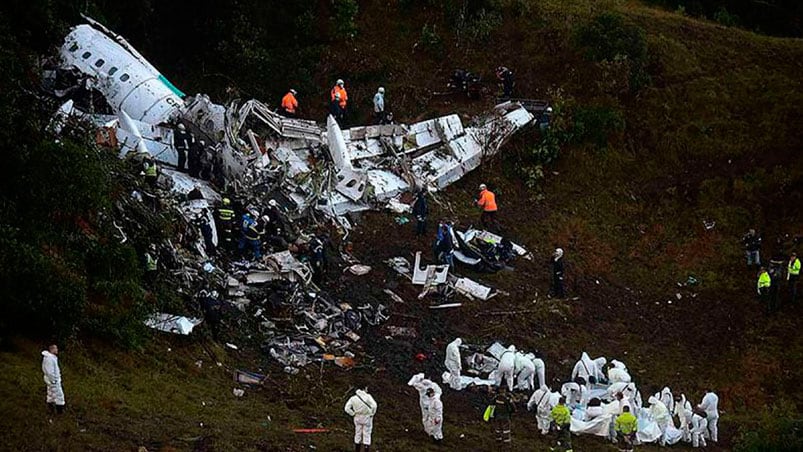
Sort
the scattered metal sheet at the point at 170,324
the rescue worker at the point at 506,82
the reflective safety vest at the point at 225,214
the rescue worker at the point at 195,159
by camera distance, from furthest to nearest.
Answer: the rescue worker at the point at 506,82, the rescue worker at the point at 195,159, the reflective safety vest at the point at 225,214, the scattered metal sheet at the point at 170,324

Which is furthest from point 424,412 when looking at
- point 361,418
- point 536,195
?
point 536,195

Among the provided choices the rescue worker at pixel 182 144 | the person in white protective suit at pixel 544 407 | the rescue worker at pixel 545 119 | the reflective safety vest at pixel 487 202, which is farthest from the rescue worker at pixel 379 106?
the person in white protective suit at pixel 544 407

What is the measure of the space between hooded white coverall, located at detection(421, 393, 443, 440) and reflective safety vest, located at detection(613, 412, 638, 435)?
11.4 feet

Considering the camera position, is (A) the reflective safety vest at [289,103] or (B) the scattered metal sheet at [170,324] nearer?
(B) the scattered metal sheet at [170,324]

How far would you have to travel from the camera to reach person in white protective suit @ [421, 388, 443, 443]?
2172cm

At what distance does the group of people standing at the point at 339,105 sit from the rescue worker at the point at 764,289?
12476mm

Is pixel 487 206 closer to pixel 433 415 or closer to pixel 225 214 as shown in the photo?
pixel 225 214

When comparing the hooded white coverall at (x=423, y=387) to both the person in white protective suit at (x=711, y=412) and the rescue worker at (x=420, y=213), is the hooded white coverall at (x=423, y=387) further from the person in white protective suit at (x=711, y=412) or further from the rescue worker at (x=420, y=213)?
the rescue worker at (x=420, y=213)

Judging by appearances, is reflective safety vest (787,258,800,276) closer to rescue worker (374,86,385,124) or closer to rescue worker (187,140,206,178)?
rescue worker (374,86,385,124)

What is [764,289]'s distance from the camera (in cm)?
3000

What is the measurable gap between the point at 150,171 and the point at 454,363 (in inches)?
367

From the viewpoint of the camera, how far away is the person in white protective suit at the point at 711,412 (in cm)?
2372

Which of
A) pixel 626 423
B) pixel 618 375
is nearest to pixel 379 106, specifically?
pixel 618 375

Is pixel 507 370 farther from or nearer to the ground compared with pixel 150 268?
nearer to the ground
